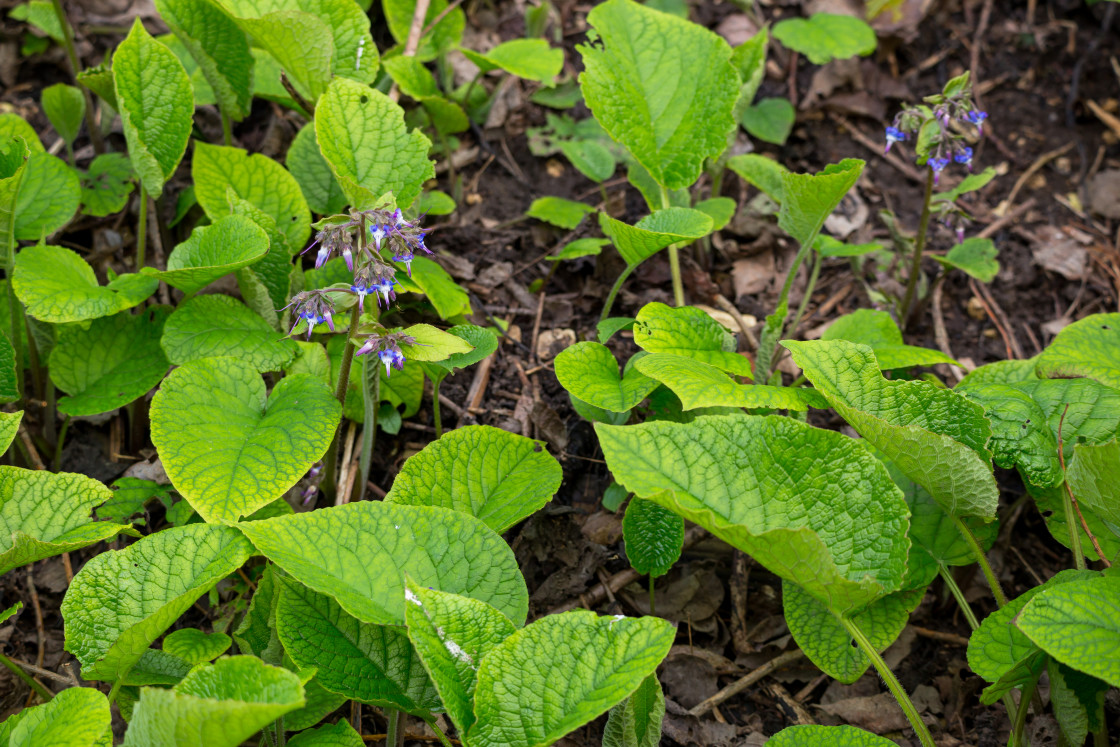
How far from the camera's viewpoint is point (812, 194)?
2316mm

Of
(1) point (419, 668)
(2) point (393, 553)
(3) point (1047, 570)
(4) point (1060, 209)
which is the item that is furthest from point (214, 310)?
(4) point (1060, 209)

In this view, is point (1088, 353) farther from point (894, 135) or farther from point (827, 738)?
point (827, 738)

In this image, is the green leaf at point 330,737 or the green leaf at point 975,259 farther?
the green leaf at point 975,259

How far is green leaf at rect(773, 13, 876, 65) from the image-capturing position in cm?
351

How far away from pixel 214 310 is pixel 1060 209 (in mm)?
3315

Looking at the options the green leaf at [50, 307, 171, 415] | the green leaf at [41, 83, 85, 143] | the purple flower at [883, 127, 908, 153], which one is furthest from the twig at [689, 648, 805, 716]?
the green leaf at [41, 83, 85, 143]

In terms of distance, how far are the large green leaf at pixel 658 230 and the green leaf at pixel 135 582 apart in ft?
4.06

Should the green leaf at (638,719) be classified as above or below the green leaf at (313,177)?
below

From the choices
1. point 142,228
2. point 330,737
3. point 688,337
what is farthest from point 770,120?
point 330,737

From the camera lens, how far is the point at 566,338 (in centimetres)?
296

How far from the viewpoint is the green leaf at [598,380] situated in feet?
7.09

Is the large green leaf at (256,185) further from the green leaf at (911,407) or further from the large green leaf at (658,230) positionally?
the green leaf at (911,407)

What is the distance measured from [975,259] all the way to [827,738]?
1.83 meters

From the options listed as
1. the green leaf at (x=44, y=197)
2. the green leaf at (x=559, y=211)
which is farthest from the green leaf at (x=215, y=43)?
the green leaf at (x=559, y=211)
